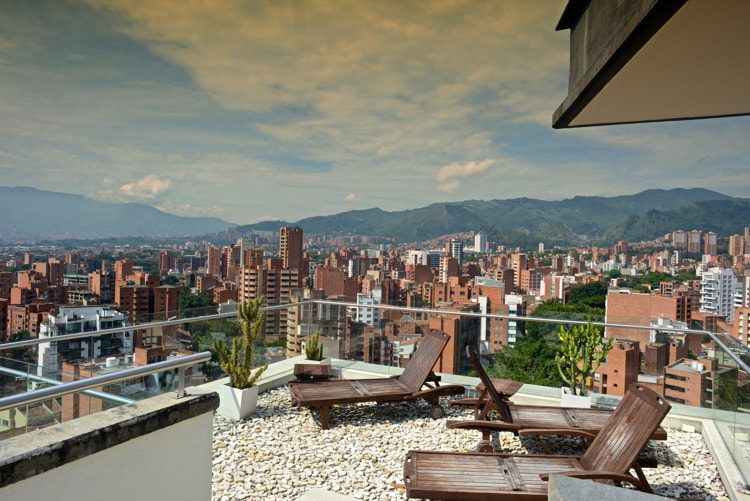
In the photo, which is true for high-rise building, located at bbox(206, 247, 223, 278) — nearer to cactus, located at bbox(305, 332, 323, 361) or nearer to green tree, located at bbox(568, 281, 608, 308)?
green tree, located at bbox(568, 281, 608, 308)

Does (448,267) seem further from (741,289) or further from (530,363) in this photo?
(530,363)

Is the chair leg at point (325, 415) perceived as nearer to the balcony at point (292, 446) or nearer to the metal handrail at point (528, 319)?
the balcony at point (292, 446)

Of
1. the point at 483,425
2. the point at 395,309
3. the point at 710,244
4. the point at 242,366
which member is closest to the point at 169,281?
the point at 395,309

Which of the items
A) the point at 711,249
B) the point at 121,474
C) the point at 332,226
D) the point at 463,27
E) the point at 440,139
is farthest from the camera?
the point at 440,139

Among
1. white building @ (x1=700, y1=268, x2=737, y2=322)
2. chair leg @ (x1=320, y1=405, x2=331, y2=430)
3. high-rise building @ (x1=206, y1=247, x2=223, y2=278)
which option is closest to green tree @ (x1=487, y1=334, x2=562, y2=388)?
chair leg @ (x1=320, y1=405, x2=331, y2=430)

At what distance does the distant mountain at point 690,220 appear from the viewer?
32938 mm

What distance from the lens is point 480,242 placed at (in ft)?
180

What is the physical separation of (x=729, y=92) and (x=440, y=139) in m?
64.0

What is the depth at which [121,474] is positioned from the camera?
6.75 feet

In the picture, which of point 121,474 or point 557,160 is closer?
point 121,474

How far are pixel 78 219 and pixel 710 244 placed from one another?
53080 mm

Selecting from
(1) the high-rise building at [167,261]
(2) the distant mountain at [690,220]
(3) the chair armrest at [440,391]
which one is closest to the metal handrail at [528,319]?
(3) the chair armrest at [440,391]

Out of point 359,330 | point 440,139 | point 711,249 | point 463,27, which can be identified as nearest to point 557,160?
point 440,139

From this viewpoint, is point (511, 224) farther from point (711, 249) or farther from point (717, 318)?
point (717, 318)
